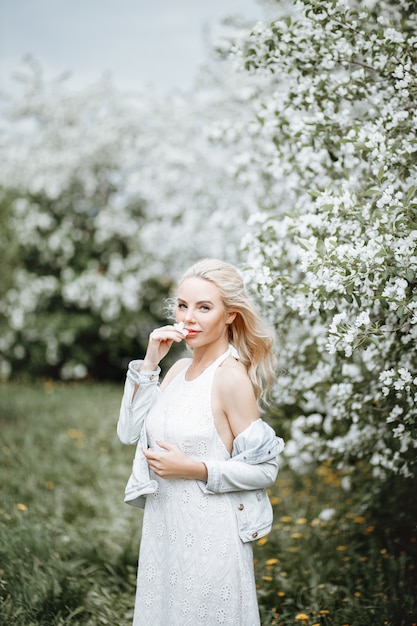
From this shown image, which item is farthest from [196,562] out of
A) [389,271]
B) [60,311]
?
[60,311]

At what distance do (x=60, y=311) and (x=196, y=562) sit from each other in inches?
318

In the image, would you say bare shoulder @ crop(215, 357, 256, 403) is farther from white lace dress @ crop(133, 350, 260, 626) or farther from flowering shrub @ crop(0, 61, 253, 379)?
flowering shrub @ crop(0, 61, 253, 379)

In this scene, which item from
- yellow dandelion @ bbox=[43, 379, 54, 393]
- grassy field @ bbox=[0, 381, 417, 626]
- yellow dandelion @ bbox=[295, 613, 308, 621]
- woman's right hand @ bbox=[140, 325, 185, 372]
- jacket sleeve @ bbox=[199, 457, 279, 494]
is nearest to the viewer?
jacket sleeve @ bbox=[199, 457, 279, 494]

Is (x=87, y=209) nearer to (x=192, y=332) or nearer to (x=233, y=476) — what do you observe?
(x=192, y=332)

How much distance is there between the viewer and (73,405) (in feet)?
25.7

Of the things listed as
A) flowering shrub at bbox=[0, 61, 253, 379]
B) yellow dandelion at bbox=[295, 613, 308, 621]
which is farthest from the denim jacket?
flowering shrub at bbox=[0, 61, 253, 379]

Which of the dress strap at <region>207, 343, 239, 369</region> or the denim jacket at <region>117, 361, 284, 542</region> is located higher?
the dress strap at <region>207, 343, 239, 369</region>

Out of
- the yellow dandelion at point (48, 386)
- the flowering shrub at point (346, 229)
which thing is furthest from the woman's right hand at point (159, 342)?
the yellow dandelion at point (48, 386)

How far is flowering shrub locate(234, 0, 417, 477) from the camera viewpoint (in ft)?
8.52

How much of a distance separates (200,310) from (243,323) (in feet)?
0.80

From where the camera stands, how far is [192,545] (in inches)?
91.5

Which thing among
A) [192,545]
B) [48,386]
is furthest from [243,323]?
[48,386]

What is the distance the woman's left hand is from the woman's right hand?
320mm

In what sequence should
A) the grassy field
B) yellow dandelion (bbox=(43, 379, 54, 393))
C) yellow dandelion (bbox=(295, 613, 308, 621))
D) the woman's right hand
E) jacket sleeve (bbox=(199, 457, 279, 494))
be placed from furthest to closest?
A: yellow dandelion (bbox=(43, 379, 54, 393)) → the grassy field → yellow dandelion (bbox=(295, 613, 308, 621)) → the woman's right hand → jacket sleeve (bbox=(199, 457, 279, 494))
